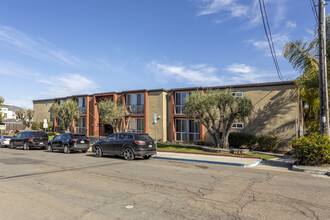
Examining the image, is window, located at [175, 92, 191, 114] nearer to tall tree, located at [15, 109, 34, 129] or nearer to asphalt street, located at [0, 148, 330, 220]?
asphalt street, located at [0, 148, 330, 220]

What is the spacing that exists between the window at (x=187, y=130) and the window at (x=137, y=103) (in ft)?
15.1

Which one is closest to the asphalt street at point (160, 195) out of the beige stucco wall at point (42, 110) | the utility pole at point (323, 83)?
the utility pole at point (323, 83)

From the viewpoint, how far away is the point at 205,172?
10055 mm

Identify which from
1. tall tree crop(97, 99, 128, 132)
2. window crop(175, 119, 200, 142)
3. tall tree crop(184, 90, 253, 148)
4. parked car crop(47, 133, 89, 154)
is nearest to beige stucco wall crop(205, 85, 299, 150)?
tall tree crop(184, 90, 253, 148)

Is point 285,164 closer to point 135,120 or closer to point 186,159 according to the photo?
point 186,159

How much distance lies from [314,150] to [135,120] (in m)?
20.2

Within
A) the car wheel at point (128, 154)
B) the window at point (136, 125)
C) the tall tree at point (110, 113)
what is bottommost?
the car wheel at point (128, 154)

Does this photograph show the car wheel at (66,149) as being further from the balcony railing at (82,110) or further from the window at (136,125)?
the balcony railing at (82,110)

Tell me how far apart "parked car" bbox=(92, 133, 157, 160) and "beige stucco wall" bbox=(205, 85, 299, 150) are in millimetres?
9229

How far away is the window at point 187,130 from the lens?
79.4 feet

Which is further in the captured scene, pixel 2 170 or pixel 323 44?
pixel 323 44

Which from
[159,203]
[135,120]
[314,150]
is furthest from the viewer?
[135,120]

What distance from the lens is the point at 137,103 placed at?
2764 centimetres

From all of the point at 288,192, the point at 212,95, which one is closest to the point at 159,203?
the point at 288,192
